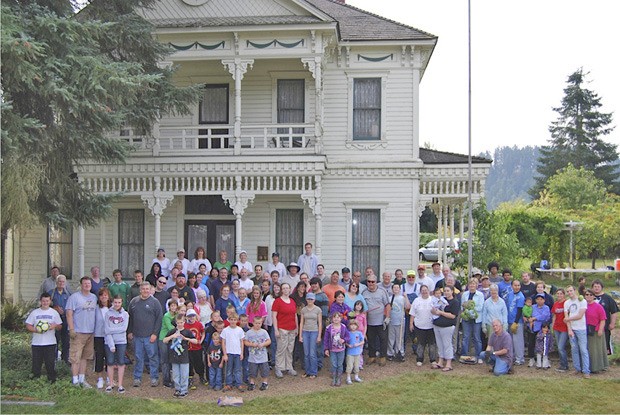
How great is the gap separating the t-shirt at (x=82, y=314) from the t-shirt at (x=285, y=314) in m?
3.48

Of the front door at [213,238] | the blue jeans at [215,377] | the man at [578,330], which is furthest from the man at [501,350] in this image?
the front door at [213,238]

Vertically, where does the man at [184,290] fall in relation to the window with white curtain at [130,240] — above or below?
below

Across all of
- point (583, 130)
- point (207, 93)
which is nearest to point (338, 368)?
point (207, 93)

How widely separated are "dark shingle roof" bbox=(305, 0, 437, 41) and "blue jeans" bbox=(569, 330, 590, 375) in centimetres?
1025

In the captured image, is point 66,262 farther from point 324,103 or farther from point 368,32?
point 368,32

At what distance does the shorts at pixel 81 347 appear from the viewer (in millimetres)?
11242

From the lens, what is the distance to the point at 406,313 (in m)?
13.3

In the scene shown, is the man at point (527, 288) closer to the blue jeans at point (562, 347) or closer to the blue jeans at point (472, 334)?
the blue jeans at point (562, 347)

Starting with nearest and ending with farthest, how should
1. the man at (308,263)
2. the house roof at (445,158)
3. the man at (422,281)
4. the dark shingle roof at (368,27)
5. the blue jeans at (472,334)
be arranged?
the blue jeans at (472,334)
the man at (422,281)
the man at (308,263)
the dark shingle roof at (368,27)
the house roof at (445,158)

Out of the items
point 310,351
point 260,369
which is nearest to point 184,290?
point 260,369

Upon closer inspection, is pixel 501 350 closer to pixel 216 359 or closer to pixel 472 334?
pixel 472 334

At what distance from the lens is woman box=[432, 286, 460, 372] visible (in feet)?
40.8

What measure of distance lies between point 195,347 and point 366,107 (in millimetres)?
10779

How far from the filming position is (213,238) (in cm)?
1986
